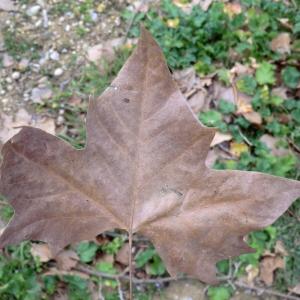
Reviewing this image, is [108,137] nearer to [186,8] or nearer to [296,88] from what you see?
[296,88]

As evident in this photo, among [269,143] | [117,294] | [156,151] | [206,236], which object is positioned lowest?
[117,294]

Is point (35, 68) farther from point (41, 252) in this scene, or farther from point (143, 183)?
point (143, 183)

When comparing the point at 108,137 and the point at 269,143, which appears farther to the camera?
the point at 269,143

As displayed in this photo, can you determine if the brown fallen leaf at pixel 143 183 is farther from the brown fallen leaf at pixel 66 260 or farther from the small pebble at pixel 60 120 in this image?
the small pebble at pixel 60 120

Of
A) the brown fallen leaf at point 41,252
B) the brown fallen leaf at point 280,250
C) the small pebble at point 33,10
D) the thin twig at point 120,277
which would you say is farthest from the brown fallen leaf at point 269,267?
the small pebble at point 33,10

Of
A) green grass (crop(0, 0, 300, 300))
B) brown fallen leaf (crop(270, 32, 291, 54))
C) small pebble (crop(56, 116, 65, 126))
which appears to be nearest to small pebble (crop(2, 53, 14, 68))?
green grass (crop(0, 0, 300, 300))

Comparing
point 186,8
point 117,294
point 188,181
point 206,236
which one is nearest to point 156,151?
point 188,181
